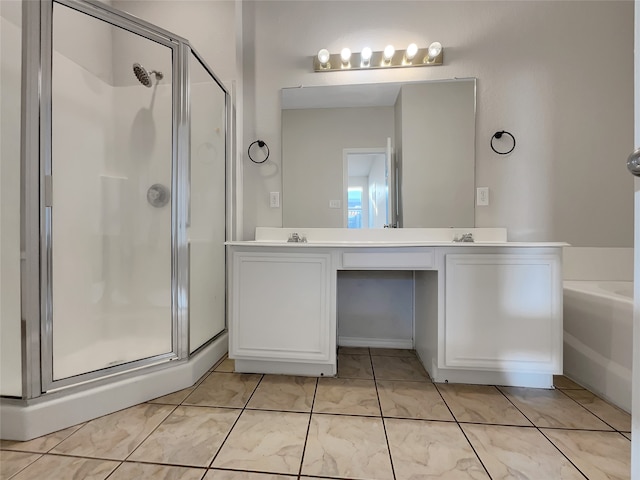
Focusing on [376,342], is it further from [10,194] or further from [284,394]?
[10,194]

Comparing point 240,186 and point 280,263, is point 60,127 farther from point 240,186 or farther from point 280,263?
point 280,263

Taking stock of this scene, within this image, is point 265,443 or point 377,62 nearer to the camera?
point 265,443

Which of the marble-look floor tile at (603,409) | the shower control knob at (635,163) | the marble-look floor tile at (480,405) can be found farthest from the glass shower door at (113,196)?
the marble-look floor tile at (603,409)

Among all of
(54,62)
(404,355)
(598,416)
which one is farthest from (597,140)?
(54,62)

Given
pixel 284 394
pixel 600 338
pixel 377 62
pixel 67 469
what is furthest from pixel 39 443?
pixel 377 62

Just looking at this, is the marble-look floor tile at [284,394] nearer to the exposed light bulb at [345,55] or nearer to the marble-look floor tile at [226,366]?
the marble-look floor tile at [226,366]

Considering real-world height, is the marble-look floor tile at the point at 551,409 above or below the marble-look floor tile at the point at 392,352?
above

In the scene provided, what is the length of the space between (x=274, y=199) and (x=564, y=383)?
196cm

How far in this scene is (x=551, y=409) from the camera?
4.09ft

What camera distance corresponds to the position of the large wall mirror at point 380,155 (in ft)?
5.92

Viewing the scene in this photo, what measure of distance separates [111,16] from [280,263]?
4.71 feet

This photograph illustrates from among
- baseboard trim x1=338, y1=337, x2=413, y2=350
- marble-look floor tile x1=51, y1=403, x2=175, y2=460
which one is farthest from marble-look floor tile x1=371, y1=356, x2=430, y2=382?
marble-look floor tile x1=51, y1=403, x2=175, y2=460

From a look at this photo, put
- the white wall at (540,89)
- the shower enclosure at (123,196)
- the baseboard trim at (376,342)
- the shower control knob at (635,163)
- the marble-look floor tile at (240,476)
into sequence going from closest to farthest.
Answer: the shower control knob at (635,163), the marble-look floor tile at (240,476), the shower enclosure at (123,196), the white wall at (540,89), the baseboard trim at (376,342)

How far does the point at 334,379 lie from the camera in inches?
59.3
